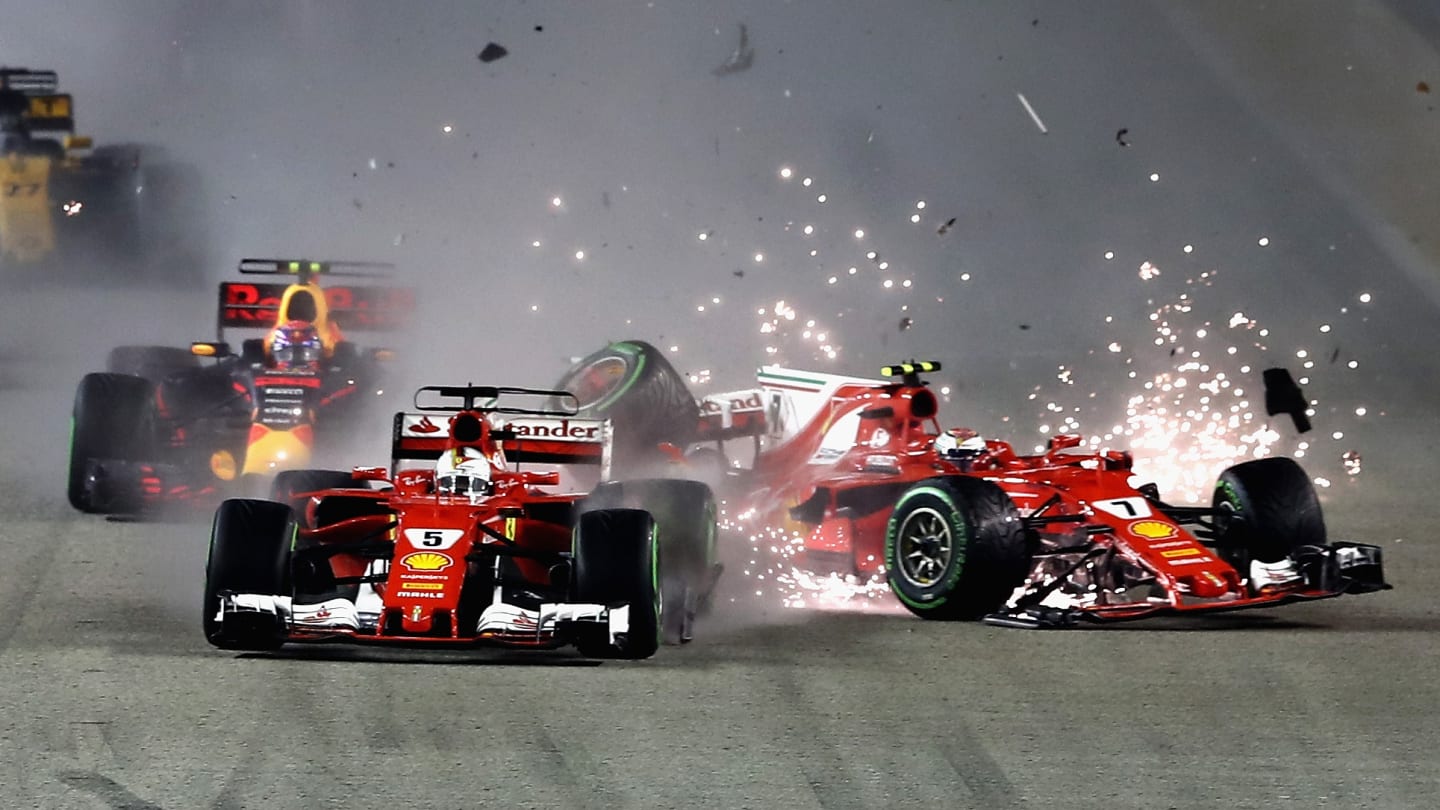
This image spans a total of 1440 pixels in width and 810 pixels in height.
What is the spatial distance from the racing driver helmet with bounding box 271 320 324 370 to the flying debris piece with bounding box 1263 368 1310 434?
9.29 m

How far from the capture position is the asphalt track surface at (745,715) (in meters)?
7.69

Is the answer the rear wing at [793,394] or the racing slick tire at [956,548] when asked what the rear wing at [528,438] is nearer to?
the racing slick tire at [956,548]

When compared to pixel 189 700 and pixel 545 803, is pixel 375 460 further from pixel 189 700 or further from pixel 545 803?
pixel 545 803

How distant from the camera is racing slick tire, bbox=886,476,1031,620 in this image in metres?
11.6

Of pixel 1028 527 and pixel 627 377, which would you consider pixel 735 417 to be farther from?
pixel 1028 527

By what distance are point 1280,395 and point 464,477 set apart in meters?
14.4

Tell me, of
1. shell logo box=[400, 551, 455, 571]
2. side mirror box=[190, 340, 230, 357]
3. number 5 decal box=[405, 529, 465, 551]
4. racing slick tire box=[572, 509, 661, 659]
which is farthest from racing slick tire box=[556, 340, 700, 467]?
racing slick tire box=[572, 509, 661, 659]

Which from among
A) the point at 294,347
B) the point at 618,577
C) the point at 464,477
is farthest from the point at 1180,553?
the point at 294,347

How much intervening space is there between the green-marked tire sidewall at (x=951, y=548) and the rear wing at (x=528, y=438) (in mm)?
1992

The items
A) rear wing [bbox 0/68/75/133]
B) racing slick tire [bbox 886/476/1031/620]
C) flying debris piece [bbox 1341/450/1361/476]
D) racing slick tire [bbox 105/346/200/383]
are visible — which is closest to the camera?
racing slick tire [bbox 886/476/1031/620]

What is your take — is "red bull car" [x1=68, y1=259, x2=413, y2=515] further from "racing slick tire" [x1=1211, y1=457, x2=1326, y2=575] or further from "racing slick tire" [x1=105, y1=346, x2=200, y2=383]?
"racing slick tire" [x1=1211, y1=457, x2=1326, y2=575]

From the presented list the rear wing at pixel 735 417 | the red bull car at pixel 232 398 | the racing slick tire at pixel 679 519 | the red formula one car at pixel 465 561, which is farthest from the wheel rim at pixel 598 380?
the racing slick tire at pixel 679 519

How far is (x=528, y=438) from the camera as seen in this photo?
12.9m

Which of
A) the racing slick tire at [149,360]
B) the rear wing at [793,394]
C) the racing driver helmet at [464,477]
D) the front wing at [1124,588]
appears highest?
the racing slick tire at [149,360]
